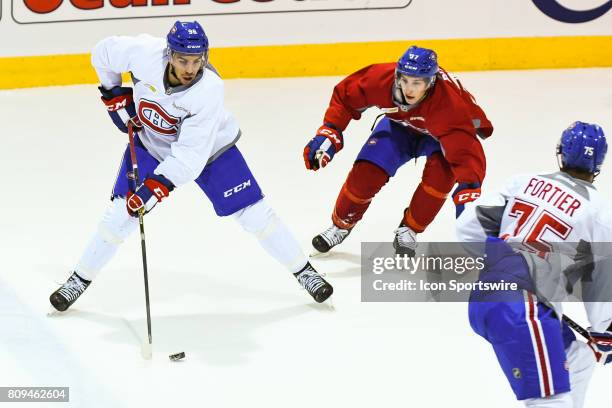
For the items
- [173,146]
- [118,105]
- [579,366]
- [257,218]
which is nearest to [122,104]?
[118,105]

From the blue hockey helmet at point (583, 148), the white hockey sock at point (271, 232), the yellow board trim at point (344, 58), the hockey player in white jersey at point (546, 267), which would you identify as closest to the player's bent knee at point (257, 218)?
the white hockey sock at point (271, 232)

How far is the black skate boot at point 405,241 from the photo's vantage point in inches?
169

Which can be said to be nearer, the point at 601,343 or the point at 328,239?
the point at 601,343

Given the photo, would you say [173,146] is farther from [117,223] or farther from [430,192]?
[430,192]

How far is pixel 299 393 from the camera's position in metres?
3.32

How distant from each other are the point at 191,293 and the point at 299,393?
0.87 metres

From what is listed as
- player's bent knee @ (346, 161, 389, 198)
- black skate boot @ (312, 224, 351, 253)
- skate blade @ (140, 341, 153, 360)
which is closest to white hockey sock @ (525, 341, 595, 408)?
skate blade @ (140, 341, 153, 360)

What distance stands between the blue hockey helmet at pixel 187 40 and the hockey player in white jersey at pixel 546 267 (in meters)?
1.12

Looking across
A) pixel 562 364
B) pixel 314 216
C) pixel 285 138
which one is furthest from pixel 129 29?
pixel 562 364

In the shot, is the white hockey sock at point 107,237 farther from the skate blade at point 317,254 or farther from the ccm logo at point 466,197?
the ccm logo at point 466,197

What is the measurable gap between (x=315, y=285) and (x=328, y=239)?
21.4 inches

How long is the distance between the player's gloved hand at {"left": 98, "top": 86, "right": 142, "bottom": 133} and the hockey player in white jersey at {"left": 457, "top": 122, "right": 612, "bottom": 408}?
1.50 m

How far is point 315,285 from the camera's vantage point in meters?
3.86

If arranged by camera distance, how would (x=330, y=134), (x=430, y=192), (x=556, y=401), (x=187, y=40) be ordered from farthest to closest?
(x=430, y=192)
(x=330, y=134)
(x=187, y=40)
(x=556, y=401)
